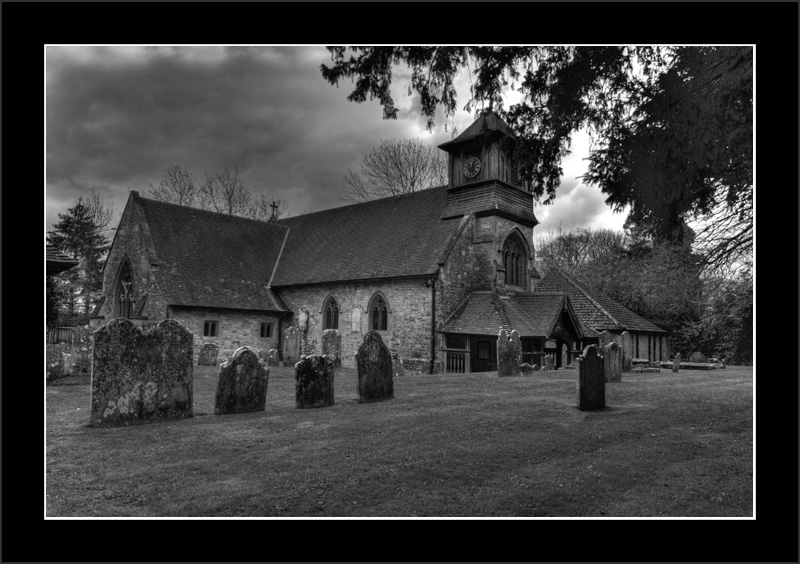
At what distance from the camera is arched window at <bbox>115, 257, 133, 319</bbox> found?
2473 cm

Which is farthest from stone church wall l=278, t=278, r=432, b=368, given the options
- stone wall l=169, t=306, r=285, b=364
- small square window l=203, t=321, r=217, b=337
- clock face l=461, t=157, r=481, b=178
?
clock face l=461, t=157, r=481, b=178

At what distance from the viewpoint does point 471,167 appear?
24125mm

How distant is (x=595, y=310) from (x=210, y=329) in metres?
17.8

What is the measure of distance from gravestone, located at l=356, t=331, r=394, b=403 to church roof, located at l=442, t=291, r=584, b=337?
31.7 feet

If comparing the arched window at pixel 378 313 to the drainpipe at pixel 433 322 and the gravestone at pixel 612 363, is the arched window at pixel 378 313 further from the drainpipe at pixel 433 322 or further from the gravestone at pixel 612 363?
the gravestone at pixel 612 363

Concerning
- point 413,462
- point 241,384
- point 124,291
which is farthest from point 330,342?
point 413,462

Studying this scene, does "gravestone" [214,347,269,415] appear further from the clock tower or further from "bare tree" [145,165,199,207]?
"bare tree" [145,165,199,207]

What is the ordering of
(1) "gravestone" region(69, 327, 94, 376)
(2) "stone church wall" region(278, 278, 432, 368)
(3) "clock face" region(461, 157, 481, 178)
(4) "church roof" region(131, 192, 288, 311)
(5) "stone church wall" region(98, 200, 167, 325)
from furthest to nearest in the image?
(3) "clock face" region(461, 157, 481, 178) < (4) "church roof" region(131, 192, 288, 311) < (5) "stone church wall" region(98, 200, 167, 325) < (2) "stone church wall" region(278, 278, 432, 368) < (1) "gravestone" region(69, 327, 94, 376)

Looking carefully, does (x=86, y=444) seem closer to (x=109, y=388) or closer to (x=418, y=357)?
(x=109, y=388)

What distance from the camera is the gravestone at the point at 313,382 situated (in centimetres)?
965

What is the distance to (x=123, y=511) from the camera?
461cm

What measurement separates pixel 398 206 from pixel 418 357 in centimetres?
890

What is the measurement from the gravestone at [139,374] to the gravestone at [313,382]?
193cm

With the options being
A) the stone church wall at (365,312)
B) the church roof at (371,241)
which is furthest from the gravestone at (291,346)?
the church roof at (371,241)
